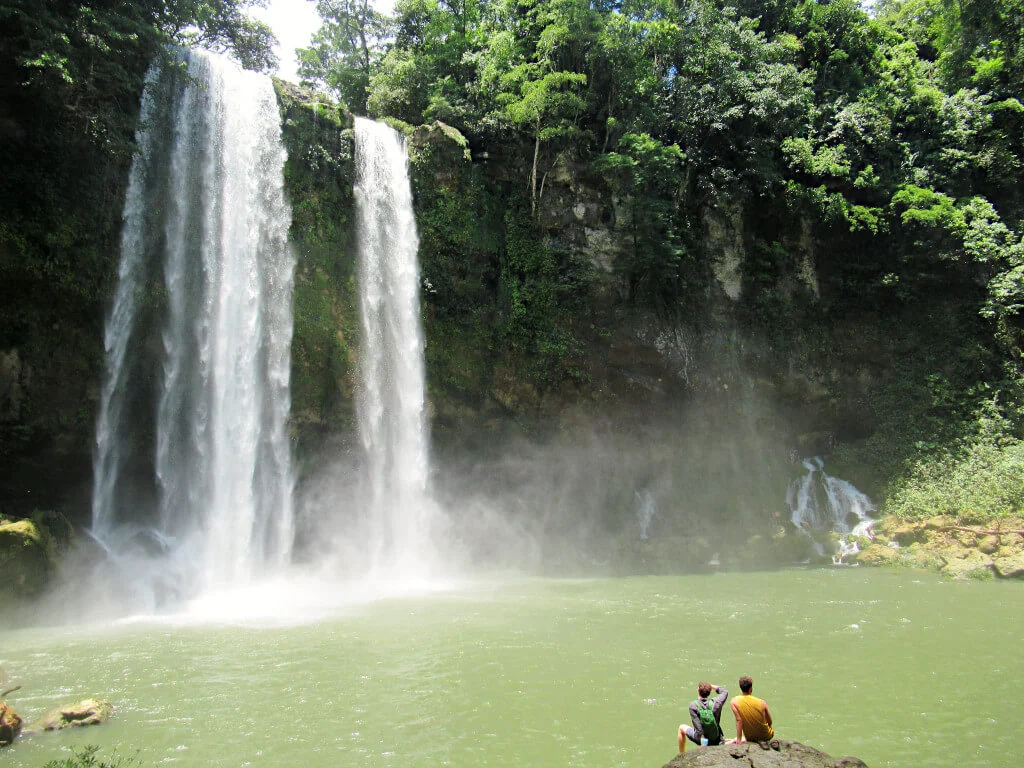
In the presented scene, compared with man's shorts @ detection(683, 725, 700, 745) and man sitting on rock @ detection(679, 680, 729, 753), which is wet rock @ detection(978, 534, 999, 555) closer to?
man sitting on rock @ detection(679, 680, 729, 753)

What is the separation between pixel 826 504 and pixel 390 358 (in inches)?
623

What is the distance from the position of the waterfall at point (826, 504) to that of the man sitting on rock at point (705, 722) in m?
18.2

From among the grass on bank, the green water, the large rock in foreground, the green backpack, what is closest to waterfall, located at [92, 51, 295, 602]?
the green water

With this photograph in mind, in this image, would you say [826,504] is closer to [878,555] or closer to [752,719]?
[878,555]

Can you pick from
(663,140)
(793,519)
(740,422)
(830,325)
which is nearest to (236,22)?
(663,140)

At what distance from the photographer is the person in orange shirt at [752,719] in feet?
18.3

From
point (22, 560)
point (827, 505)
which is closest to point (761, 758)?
point (22, 560)

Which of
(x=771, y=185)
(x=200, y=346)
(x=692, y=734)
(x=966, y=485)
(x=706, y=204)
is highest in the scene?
(x=771, y=185)

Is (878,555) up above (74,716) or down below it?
below

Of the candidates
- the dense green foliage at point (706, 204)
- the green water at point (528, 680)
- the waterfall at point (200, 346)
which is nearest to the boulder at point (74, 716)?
the green water at point (528, 680)

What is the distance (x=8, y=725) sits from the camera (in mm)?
6508

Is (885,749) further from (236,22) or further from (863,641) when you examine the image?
(236,22)

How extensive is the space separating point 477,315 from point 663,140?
34.1ft

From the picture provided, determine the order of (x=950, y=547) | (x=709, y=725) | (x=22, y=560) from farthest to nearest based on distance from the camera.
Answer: (x=950, y=547)
(x=22, y=560)
(x=709, y=725)
